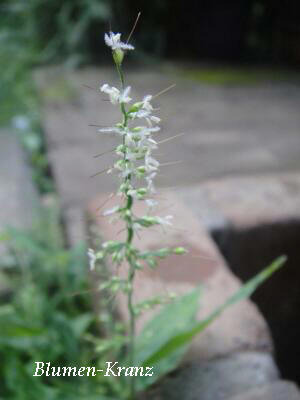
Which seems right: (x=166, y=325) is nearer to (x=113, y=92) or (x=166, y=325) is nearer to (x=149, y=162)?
(x=149, y=162)

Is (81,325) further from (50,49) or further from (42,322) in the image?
(50,49)

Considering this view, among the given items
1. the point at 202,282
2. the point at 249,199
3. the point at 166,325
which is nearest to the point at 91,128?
the point at 249,199

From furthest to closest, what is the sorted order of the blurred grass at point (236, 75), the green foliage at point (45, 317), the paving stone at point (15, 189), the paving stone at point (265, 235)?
1. the blurred grass at point (236, 75)
2. the paving stone at point (15, 189)
3. the paving stone at point (265, 235)
4. the green foliage at point (45, 317)

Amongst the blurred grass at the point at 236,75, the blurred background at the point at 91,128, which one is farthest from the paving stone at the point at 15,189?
the blurred grass at the point at 236,75

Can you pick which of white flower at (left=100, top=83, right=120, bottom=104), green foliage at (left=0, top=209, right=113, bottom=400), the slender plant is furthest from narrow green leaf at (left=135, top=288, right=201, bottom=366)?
white flower at (left=100, top=83, right=120, bottom=104)

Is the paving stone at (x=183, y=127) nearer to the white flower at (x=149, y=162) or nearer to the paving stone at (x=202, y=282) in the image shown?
the paving stone at (x=202, y=282)

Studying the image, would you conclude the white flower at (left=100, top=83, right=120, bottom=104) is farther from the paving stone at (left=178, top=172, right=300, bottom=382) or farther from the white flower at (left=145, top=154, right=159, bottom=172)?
the paving stone at (left=178, top=172, right=300, bottom=382)
